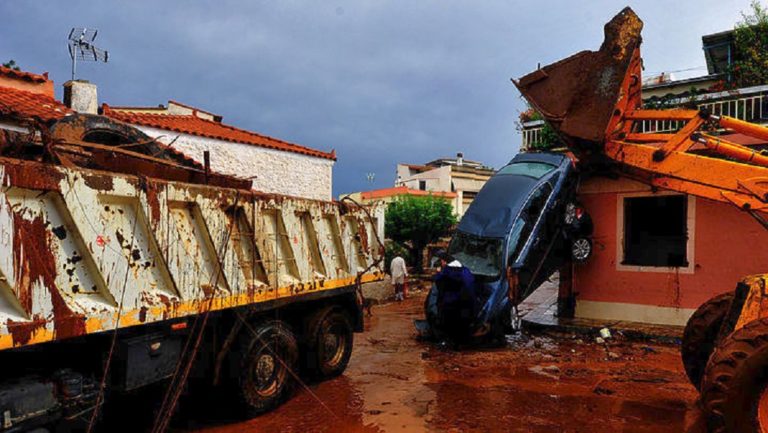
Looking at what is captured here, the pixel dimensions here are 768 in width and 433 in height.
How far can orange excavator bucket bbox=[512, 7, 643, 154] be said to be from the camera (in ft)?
22.1

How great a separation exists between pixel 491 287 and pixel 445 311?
35.5 inches

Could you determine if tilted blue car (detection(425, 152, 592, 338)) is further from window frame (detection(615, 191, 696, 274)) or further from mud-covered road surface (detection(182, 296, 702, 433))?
mud-covered road surface (detection(182, 296, 702, 433))

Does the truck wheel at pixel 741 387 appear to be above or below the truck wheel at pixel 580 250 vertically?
below

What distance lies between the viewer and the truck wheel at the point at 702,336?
5.82m

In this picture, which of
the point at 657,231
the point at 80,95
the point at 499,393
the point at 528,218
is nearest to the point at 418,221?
the point at 657,231

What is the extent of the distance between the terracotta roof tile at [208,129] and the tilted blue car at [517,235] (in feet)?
18.2

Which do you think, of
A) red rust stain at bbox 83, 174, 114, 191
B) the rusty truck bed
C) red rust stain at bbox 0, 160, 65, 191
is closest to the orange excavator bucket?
the rusty truck bed

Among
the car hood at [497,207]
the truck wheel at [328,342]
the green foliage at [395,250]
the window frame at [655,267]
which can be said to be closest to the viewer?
the truck wheel at [328,342]

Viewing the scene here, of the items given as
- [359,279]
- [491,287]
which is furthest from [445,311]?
[359,279]

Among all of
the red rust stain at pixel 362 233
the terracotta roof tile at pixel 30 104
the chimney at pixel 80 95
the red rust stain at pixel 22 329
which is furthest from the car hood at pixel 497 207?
the chimney at pixel 80 95

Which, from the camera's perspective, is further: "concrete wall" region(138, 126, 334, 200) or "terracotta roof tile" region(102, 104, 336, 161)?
"concrete wall" region(138, 126, 334, 200)

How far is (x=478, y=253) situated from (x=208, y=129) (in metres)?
7.34

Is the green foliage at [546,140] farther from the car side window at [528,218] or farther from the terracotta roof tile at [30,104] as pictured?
the terracotta roof tile at [30,104]

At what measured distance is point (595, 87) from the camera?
686 cm
